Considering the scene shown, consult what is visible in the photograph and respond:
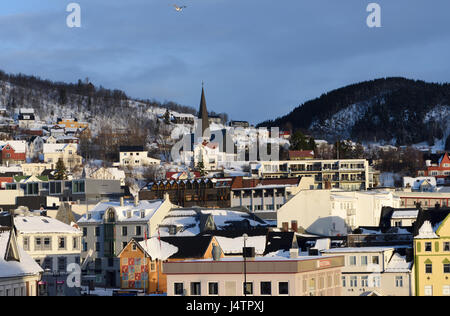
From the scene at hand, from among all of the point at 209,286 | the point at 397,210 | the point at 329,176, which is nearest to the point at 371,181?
the point at 329,176

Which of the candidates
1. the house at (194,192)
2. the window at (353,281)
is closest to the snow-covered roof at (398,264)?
the window at (353,281)

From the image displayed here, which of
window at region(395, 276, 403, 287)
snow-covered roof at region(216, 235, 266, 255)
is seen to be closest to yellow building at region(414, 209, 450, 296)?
window at region(395, 276, 403, 287)

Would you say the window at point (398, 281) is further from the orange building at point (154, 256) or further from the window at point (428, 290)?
the orange building at point (154, 256)

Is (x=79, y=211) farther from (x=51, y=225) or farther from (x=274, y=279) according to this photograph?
(x=274, y=279)

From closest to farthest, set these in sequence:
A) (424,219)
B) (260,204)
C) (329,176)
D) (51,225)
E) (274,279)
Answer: (274,279) < (424,219) < (51,225) < (260,204) < (329,176)

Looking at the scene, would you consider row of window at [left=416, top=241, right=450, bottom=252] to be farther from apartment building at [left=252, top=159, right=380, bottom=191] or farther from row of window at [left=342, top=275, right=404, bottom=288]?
apartment building at [left=252, top=159, right=380, bottom=191]
